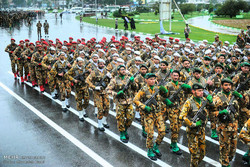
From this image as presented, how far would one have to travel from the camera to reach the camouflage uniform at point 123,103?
6892mm

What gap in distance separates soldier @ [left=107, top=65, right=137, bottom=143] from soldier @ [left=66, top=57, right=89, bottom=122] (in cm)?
175

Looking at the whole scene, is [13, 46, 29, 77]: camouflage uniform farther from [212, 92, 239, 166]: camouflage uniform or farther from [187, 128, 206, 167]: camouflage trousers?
[212, 92, 239, 166]: camouflage uniform

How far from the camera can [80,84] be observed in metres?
8.48

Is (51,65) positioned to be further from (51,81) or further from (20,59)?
(20,59)

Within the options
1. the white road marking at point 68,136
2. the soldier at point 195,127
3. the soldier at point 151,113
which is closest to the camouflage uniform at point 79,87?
the white road marking at point 68,136

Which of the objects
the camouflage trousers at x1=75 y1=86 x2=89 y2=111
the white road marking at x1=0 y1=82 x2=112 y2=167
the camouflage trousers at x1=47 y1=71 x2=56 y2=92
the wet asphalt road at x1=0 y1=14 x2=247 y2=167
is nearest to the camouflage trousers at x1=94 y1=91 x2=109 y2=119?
the wet asphalt road at x1=0 y1=14 x2=247 y2=167

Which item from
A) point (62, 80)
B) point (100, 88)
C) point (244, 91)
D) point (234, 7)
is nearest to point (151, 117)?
point (100, 88)

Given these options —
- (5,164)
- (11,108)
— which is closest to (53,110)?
(11,108)

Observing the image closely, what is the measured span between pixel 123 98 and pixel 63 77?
3.62 m

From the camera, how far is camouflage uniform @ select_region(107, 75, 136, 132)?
271 inches

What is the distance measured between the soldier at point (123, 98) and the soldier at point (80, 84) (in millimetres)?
1753

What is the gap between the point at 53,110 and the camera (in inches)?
388

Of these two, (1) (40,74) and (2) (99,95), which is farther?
(1) (40,74)

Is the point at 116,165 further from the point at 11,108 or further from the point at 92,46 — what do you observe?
the point at 92,46
